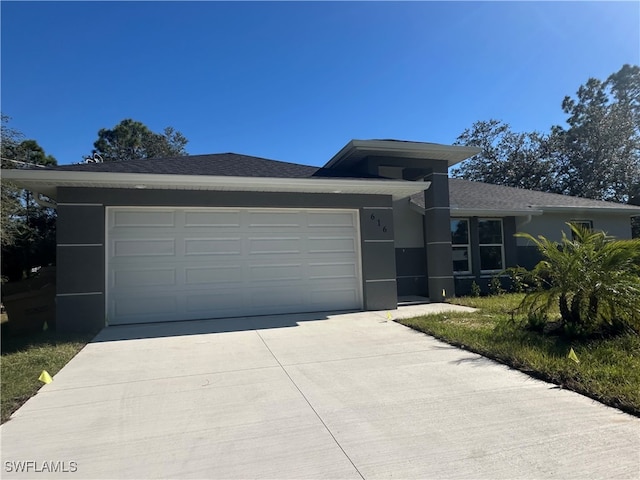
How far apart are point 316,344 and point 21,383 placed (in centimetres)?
382

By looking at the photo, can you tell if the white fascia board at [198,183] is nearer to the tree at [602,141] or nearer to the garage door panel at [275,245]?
the garage door panel at [275,245]

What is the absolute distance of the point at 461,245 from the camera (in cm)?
1298

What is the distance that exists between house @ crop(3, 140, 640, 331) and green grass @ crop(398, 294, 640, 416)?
8.62ft

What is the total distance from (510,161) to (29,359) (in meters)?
32.1

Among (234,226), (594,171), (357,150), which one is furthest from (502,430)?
(594,171)

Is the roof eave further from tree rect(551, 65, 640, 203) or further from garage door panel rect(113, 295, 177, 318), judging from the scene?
tree rect(551, 65, 640, 203)

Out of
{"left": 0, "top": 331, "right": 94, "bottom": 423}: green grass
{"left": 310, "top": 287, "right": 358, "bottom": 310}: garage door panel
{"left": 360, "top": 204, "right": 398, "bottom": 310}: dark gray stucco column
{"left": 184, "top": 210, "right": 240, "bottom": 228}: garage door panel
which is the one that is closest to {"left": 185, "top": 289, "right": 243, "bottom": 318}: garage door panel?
{"left": 184, "top": 210, "right": 240, "bottom": 228}: garage door panel

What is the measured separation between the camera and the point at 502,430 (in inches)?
127

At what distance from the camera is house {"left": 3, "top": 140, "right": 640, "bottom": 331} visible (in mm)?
7664

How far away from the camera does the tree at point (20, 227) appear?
1368 centimetres

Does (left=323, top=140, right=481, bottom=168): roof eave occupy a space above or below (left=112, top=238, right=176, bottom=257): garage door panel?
above

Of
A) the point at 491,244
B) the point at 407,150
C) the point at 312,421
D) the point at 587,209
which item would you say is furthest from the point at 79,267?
the point at 587,209

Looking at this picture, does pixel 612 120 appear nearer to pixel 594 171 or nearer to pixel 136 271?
pixel 594 171

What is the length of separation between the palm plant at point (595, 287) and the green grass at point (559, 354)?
28 cm
